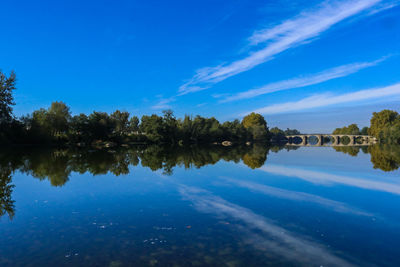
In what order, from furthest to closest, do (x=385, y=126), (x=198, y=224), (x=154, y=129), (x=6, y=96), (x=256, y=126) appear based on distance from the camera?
(x=256, y=126)
(x=385, y=126)
(x=154, y=129)
(x=6, y=96)
(x=198, y=224)

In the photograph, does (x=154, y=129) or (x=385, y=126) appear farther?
(x=385, y=126)

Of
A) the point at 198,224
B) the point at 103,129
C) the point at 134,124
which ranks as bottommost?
the point at 198,224

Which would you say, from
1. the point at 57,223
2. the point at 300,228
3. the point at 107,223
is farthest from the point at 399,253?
the point at 57,223

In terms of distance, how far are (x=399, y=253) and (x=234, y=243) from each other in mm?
Answer: 4340

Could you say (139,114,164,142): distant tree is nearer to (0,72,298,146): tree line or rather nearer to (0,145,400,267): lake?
(0,72,298,146): tree line

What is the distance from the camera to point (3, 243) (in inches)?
283

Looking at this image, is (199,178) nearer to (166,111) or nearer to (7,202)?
(7,202)

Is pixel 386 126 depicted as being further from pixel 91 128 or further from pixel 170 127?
pixel 91 128

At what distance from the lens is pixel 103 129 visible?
7894cm

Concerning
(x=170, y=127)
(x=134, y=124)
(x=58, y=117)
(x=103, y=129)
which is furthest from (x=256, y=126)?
(x=58, y=117)

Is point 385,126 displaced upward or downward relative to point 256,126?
downward

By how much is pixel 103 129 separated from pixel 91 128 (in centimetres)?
354

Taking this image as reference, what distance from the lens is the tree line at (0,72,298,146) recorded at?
6131 centimetres

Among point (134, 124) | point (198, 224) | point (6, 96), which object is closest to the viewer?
point (198, 224)
